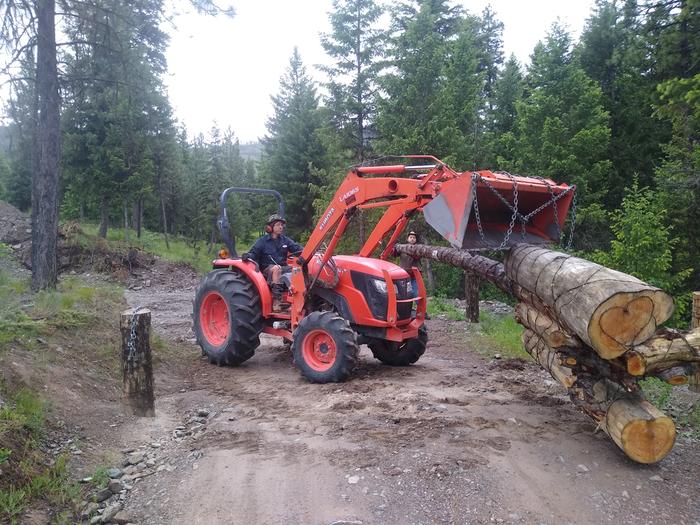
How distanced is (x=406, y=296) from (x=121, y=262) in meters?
14.6

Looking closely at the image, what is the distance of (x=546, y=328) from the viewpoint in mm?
4727

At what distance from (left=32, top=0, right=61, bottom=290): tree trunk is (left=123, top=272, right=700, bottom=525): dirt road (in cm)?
553

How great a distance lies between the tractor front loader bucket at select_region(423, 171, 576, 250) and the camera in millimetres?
4848

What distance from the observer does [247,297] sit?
7.46m

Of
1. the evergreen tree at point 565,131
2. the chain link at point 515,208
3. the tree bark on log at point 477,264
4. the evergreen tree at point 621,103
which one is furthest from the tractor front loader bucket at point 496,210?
the evergreen tree at point 621,103

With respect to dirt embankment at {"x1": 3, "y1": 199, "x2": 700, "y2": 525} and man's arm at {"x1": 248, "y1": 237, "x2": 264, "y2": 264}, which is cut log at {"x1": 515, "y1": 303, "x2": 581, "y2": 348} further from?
man's arm at {"x1": 248, "y1": 237, "x2": 264, "y2": 264}

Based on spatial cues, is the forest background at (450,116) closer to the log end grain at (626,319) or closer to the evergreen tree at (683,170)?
the evergreen tree at (683,170)

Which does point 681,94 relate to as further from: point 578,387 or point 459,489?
point 459,489

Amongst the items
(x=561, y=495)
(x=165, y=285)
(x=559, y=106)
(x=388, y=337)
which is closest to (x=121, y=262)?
(x=165, y=285)

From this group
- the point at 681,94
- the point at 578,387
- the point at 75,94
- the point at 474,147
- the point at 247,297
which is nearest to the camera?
the point at 578,387

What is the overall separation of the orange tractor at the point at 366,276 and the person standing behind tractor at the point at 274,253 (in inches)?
5.1

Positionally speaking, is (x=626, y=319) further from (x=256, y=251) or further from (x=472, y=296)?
(x=472, y=296)

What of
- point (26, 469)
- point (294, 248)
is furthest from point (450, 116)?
point (26, 469)

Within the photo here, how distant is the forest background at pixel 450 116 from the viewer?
422 inches
